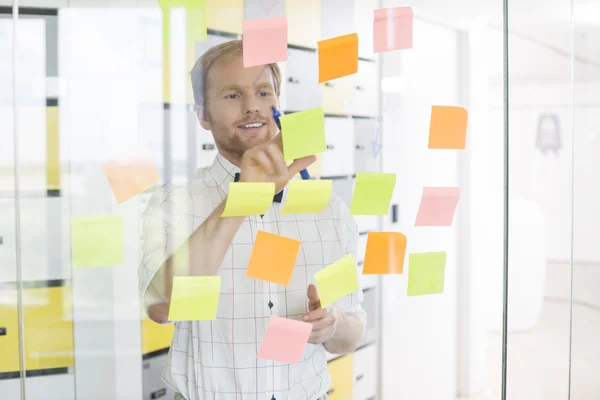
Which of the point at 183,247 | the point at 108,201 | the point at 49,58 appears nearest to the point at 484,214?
the point at 183,247

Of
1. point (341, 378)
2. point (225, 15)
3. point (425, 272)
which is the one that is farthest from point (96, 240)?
point (425, 272)

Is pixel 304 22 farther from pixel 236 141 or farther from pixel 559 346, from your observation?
pixel 559 346

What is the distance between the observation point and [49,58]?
104 centimetres

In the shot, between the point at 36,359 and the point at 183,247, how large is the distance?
33cm

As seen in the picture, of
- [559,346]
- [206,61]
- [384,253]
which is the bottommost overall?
[559,346]

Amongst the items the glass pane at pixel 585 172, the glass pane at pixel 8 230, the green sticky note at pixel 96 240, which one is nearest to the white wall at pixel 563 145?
the glass pane at pixel 585 172

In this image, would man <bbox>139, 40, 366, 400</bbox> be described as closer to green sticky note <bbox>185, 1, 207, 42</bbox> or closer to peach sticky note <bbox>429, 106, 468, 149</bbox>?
green sticky note <bbox>185, 1, 207, 42</bbox>

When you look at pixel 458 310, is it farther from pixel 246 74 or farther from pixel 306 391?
pixel 246 74

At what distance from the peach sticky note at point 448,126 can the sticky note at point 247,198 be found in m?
0.41

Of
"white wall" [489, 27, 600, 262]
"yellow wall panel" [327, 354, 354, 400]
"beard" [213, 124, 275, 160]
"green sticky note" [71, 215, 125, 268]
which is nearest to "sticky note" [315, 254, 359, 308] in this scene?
"yellow wall panel" [327, 354, 354, 400]

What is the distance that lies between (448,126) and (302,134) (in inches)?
13.8

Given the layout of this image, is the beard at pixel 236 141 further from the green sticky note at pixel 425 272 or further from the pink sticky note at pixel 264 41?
the green sticky note at pixel 425 272

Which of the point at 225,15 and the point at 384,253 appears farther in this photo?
the point at 384,253

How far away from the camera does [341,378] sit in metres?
1.23
